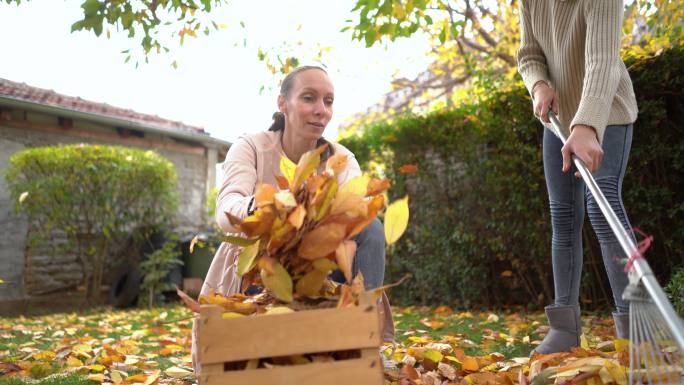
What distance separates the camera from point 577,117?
6.67ft

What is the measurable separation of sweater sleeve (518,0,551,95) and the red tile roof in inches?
306

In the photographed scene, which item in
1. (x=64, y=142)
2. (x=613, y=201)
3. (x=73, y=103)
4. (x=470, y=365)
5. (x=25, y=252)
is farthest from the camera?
(x=73, y=103)

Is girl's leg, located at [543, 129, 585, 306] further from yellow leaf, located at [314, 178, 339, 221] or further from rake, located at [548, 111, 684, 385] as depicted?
yellow leaf, located at [314, 178, 339, 221]

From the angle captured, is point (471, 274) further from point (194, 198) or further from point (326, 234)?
point (194, 198)

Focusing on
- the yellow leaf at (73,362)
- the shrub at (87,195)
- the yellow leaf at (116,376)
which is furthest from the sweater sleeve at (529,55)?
the shrub at (87,195)

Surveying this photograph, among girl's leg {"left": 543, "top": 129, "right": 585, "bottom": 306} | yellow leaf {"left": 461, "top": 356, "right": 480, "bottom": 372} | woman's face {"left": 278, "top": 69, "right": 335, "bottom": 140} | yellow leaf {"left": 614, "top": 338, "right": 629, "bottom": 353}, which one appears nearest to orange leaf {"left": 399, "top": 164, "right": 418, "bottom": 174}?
girl's leg {"left": 543, "top": 129, "right": 585, "bottom": 306}

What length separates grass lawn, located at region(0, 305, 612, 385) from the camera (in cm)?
265

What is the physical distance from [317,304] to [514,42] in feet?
23.7

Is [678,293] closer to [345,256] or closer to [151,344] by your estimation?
[345,256]

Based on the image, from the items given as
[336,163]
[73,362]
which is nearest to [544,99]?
[336,163]

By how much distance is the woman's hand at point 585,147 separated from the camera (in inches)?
77.1

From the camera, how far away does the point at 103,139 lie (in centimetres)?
950

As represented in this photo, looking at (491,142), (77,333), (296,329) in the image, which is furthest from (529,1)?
(77,333)

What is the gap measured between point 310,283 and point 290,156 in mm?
1124
